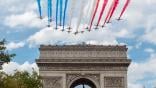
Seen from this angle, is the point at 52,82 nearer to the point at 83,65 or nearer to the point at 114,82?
the point at 83,65

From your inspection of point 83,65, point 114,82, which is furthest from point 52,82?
point 114,82

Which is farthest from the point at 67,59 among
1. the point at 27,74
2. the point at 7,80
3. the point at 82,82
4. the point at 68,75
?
the point at 7,80

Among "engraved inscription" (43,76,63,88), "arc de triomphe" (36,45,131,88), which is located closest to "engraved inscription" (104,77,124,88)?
"arc de triomphe" (36,45,131,88)

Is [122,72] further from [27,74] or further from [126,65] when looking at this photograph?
[27,74]

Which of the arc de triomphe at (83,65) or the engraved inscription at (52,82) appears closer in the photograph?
the engraved inscription at (52,82)

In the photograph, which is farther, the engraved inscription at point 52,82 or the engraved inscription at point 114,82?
the engraved inscription at point 114,82

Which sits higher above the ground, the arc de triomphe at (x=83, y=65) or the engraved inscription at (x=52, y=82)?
the arc de triomphe at (x=83, y=65)

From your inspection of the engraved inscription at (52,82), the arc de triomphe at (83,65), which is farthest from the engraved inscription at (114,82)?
the engraved inscription at (52,82)

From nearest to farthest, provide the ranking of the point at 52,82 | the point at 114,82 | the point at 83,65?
1. the point at 52,82
2. the point at 114,82
3. the point at 83,65

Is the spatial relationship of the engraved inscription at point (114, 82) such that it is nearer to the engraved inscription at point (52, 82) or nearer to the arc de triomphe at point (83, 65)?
the arc de triomphe at point (83, 65)
